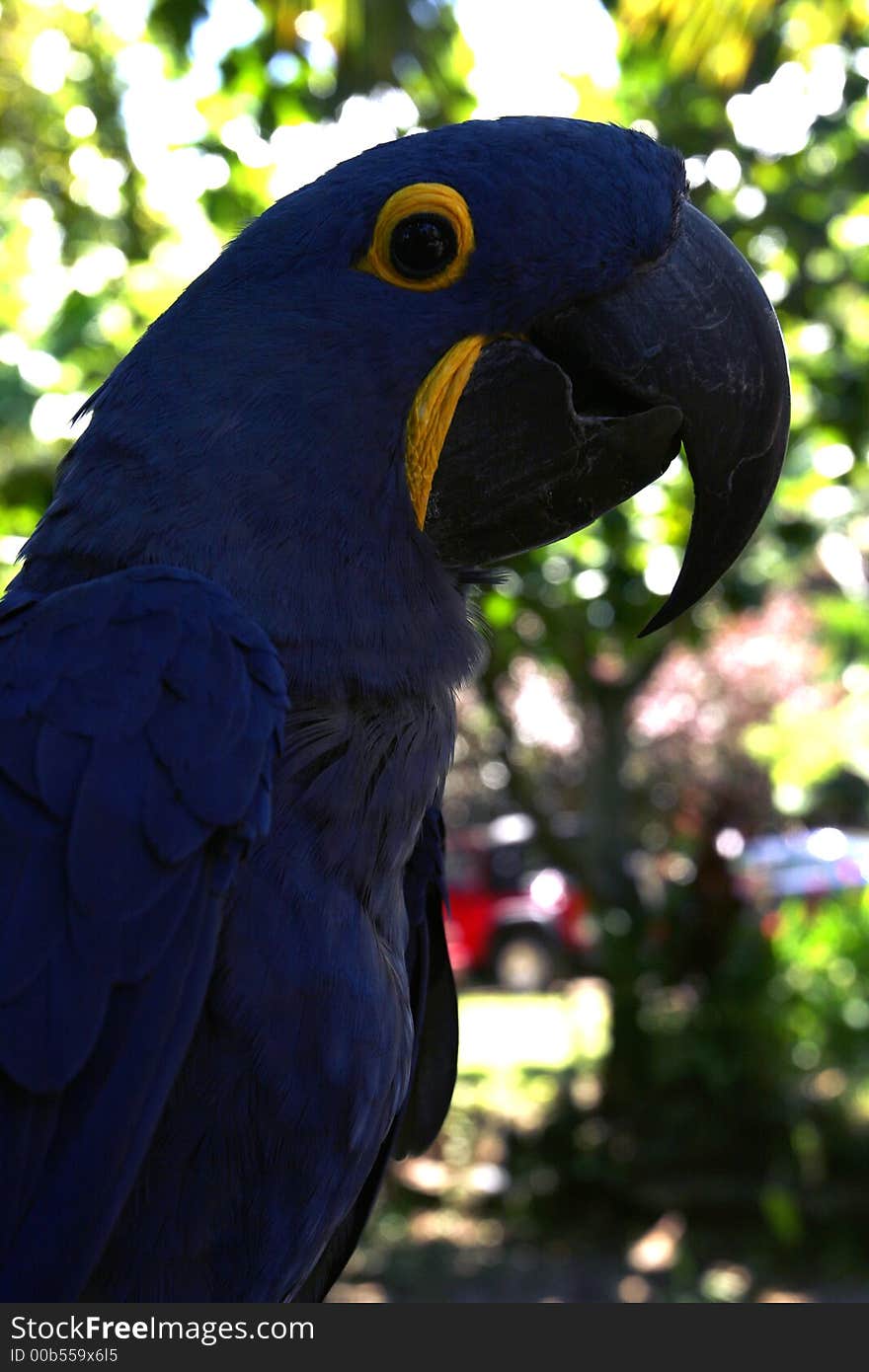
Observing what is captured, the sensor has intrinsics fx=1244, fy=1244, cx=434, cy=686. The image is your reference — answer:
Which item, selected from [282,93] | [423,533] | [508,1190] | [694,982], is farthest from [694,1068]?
[423,533]

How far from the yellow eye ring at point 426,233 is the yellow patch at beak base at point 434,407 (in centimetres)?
9

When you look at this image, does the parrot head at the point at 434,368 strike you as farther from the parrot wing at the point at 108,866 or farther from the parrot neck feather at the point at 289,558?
the parrot wing at the point at 108,866

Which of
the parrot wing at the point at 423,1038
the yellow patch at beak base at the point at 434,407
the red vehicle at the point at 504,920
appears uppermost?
the red vehicle at the point at 504,920

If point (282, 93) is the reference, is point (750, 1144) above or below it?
below

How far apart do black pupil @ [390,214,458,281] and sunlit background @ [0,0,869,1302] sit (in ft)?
7.20

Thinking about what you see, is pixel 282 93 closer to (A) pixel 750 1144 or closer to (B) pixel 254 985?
(B) pixel 254 985

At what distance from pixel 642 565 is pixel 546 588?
614 millimetres

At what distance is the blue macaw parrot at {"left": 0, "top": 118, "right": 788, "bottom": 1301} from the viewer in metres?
1.37

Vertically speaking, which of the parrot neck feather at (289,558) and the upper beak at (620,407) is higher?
the upper beak at (620,407)

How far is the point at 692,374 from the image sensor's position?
5.31ft

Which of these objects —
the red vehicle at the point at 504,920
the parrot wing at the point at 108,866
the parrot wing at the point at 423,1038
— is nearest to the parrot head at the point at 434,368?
the parrot wing at the point at 108,866

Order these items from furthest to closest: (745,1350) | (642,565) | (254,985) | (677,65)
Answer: (642,565), (677,65), (745,1350), (254,985)

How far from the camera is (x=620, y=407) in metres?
1.65

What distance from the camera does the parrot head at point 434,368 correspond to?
1.55 m
